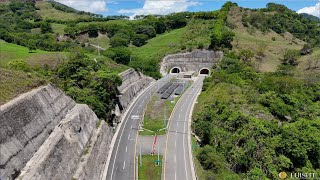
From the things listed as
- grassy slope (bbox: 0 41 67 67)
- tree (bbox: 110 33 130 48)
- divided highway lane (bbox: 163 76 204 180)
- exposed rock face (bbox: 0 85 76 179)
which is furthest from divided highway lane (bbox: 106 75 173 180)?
tree (bbox: 110 33 130 48)

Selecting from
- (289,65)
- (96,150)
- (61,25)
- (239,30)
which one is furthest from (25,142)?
(61,25)

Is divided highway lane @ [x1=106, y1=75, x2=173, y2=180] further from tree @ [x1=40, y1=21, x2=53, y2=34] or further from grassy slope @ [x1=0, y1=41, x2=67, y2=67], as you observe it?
tree @ [x1=40, y1=21, x2=53, y2=34]

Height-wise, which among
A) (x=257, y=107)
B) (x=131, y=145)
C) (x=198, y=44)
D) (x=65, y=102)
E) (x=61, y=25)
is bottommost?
(x=131, y=145)

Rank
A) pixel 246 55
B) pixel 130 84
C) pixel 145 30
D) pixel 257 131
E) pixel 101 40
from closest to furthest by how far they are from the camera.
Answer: pixel 257 131
pixel 130 84
pixel 246 55
pixel 101 40
pixel 145 30

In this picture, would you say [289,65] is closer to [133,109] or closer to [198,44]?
[198,44]

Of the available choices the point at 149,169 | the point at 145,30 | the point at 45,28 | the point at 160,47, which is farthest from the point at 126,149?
the point at 45,28

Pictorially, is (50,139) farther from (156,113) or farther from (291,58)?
(291,58)

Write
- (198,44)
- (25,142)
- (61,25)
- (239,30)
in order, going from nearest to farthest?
(25,142)
(198,44)
(239,30)
(61,25)
